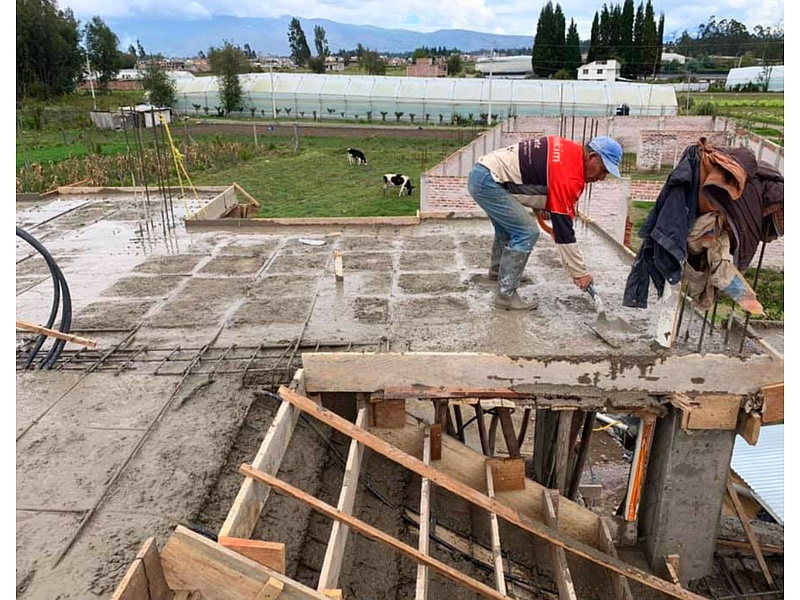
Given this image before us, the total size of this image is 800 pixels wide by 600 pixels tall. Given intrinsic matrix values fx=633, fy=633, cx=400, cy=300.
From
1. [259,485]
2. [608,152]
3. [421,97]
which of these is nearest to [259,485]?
[259,485]

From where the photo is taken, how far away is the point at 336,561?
126 inches

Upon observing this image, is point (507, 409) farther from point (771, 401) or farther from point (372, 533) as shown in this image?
point (372, 533)

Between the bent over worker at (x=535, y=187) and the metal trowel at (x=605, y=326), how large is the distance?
0.23m

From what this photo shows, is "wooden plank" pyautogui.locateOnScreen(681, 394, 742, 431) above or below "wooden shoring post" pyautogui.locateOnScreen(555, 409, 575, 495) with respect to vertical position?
above

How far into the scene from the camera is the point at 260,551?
9.30 ft

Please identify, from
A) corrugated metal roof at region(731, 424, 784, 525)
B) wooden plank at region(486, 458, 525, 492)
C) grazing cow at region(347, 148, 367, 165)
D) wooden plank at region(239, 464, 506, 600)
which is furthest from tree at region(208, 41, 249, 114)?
wooden plank at region(239, 464, 506, 600)

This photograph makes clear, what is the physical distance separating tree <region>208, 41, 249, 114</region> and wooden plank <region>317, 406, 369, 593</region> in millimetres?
33230

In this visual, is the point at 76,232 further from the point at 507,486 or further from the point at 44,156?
the point at 44,156

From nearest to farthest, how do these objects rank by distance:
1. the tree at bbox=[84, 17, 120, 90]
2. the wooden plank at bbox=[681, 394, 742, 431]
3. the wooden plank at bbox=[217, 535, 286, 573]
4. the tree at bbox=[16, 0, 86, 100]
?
the wooden plank at bbox=[217, 535, 286, 573] → the wooden plank at bbox=[681, 394, 742, 431] → the tree at bbox=[16, 0, 86, 100] → the tree at bbox=[84, 17, 120, 90]

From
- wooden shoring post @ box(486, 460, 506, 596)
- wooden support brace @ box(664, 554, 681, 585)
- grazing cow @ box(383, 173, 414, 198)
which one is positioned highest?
grazing cow @ box(383, 173, 414, 198)

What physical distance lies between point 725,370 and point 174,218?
303 inches

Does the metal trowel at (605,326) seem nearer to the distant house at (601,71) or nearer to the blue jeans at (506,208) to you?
the blue jeans at (506,208)

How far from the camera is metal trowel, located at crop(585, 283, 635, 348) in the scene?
4755 millimetres

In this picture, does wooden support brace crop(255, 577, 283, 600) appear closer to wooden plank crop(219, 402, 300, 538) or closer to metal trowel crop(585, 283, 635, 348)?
wooden plank crop(219, 402, 300, 538)
